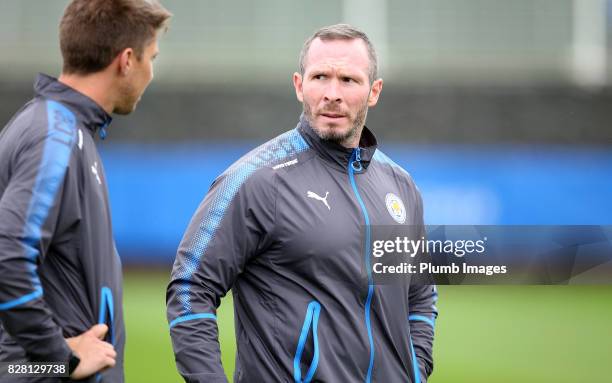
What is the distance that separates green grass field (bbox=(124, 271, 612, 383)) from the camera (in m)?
6.76

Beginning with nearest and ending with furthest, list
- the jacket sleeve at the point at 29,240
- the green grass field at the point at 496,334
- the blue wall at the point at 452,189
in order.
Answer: the jacket sleeve at the point at 29,240 < the green grass field at the point at 496,334 < the blue wall at the point at 452,189

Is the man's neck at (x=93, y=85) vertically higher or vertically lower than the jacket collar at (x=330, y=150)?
higher

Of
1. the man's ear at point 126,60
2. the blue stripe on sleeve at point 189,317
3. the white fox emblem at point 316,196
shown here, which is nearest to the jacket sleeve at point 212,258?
the blue stripe on sleeve at point 189,317

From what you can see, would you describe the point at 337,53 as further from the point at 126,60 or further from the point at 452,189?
the point at 452,189

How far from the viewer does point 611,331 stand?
8.52m

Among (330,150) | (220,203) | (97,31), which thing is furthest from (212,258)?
(97,31)

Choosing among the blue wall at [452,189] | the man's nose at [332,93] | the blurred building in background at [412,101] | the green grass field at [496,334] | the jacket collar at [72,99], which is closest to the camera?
the jacket collar at [72,99]

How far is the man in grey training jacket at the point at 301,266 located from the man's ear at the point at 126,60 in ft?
1.73

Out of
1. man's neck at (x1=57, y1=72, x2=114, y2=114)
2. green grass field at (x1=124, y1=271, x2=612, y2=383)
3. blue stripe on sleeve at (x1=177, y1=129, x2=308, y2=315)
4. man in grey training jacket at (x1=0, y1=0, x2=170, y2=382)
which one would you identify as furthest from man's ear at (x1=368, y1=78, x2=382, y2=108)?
green grass field at (x1=124, y1=271, x2=612, y2=383)

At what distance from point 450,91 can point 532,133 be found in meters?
1.10

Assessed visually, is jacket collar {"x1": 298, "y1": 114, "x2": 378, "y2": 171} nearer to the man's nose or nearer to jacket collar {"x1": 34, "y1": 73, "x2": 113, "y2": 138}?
the man's nose

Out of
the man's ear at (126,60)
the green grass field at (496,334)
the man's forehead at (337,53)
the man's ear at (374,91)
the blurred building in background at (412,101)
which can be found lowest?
the green grass field at (496,334)

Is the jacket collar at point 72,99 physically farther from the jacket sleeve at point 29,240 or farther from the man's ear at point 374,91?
the man's ear at point 374,91

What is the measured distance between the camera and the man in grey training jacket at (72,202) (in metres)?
2.17
